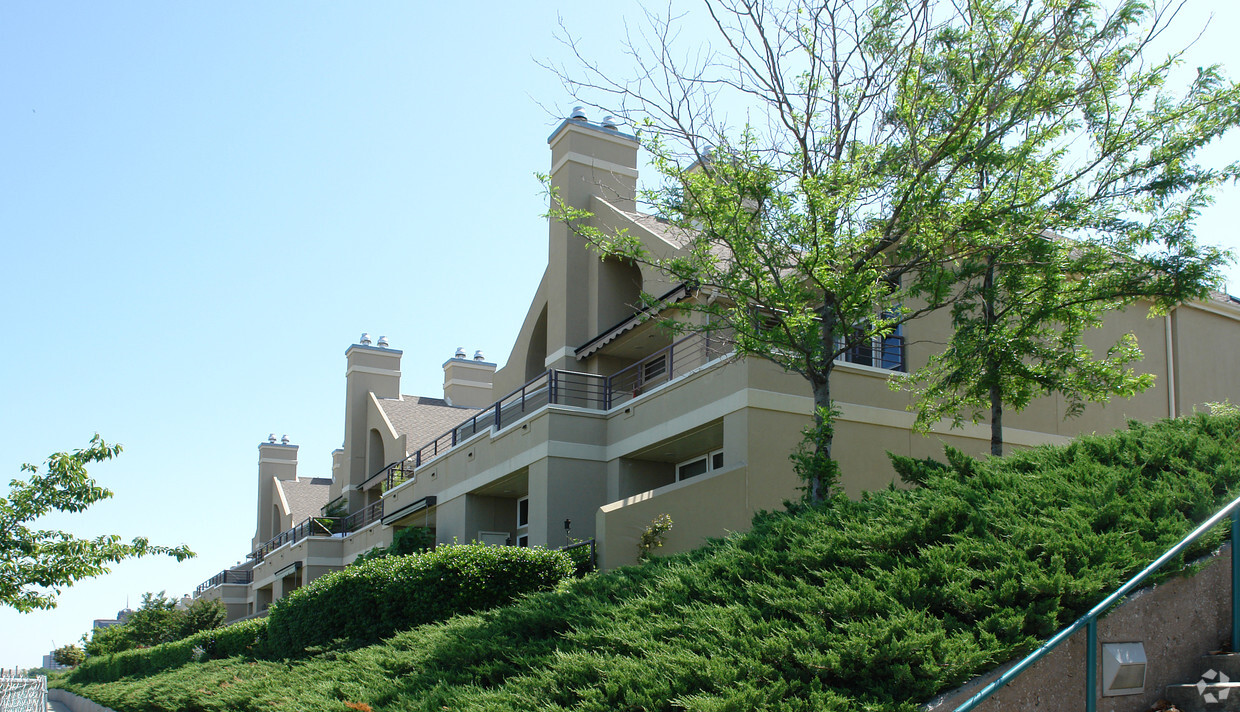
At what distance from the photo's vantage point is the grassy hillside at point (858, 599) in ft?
23.9

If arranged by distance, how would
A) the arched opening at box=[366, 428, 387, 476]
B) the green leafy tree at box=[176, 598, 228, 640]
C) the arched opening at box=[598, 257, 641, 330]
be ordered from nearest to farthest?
the arched opening at box=[598, 257, 641, 330]
the green leafy tree at box=[176, 598, 228, 640]
the arched opening at box=[366, 428, 387, 476]

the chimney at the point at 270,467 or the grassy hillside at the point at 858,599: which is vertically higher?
the chimney at the point at 270,467

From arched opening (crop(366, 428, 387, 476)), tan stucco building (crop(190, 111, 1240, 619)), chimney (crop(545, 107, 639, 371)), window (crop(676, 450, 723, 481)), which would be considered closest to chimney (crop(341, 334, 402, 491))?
arched opening (crop(366, 428, 387, 476))

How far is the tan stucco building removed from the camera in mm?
17812

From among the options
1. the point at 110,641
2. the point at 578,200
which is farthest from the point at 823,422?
the point at 110,641

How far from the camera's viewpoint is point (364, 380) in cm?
4319

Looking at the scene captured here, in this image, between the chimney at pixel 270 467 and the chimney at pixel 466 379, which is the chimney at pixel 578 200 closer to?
the chimney at pixel 466 379

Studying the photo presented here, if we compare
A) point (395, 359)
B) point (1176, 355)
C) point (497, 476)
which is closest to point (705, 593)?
point (497, 476)

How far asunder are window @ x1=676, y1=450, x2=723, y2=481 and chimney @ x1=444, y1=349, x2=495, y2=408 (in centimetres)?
2561

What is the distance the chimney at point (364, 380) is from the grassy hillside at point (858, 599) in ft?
101

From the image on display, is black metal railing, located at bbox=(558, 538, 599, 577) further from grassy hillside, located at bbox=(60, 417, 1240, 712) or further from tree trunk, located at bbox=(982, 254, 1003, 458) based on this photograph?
tree trunk, located at bbox=(982, 254, 1003, 458)

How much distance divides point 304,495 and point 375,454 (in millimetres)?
14933
